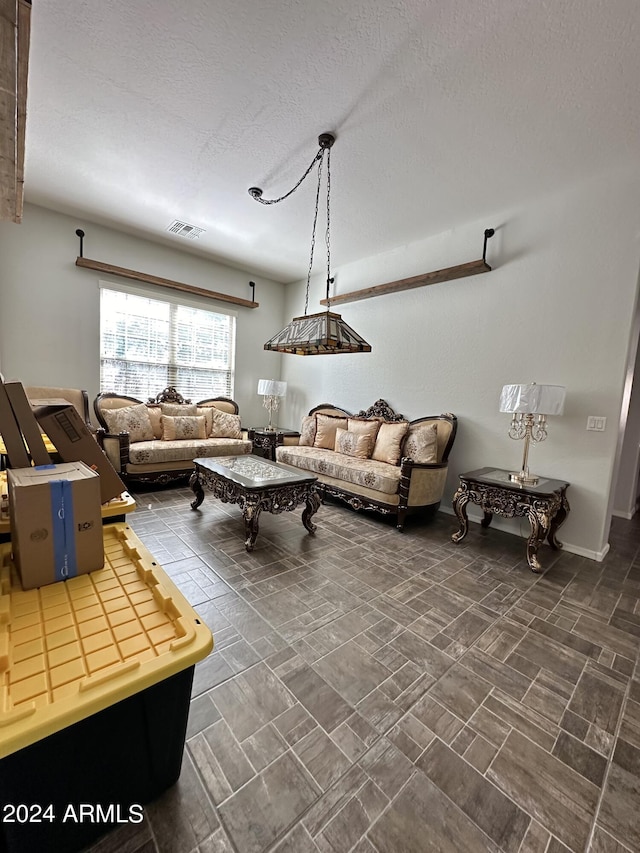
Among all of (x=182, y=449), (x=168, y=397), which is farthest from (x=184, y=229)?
(x=182, y=449)

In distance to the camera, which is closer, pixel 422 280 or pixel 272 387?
pixel 422 280

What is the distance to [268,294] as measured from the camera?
19.3 ft

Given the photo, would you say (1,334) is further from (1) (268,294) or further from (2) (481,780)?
(2) (481,780)

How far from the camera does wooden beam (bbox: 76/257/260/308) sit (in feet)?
13.4

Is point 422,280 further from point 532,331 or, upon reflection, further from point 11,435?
point 11,435

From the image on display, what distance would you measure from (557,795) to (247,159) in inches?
158

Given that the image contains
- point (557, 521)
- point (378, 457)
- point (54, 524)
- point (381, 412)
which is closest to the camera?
point (54, 524)

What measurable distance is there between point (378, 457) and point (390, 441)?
25cm

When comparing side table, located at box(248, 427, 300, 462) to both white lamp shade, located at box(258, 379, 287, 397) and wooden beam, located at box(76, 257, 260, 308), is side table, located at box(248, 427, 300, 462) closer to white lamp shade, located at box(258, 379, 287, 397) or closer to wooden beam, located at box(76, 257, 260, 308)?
white lamp shade, located at box(258, 379, 287, 397)

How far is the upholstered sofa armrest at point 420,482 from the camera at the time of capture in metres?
3.24

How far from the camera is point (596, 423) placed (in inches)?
Result: 115

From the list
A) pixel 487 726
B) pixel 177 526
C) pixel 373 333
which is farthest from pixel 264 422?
pixel 487 726

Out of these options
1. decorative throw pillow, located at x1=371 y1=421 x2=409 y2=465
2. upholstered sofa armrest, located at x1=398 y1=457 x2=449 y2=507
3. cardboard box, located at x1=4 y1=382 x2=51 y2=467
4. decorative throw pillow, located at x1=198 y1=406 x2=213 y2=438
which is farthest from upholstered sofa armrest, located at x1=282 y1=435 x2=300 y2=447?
cardboard box, located at x1=4 y1=382 x2=51 y2=467

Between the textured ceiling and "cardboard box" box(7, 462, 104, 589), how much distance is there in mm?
2321
